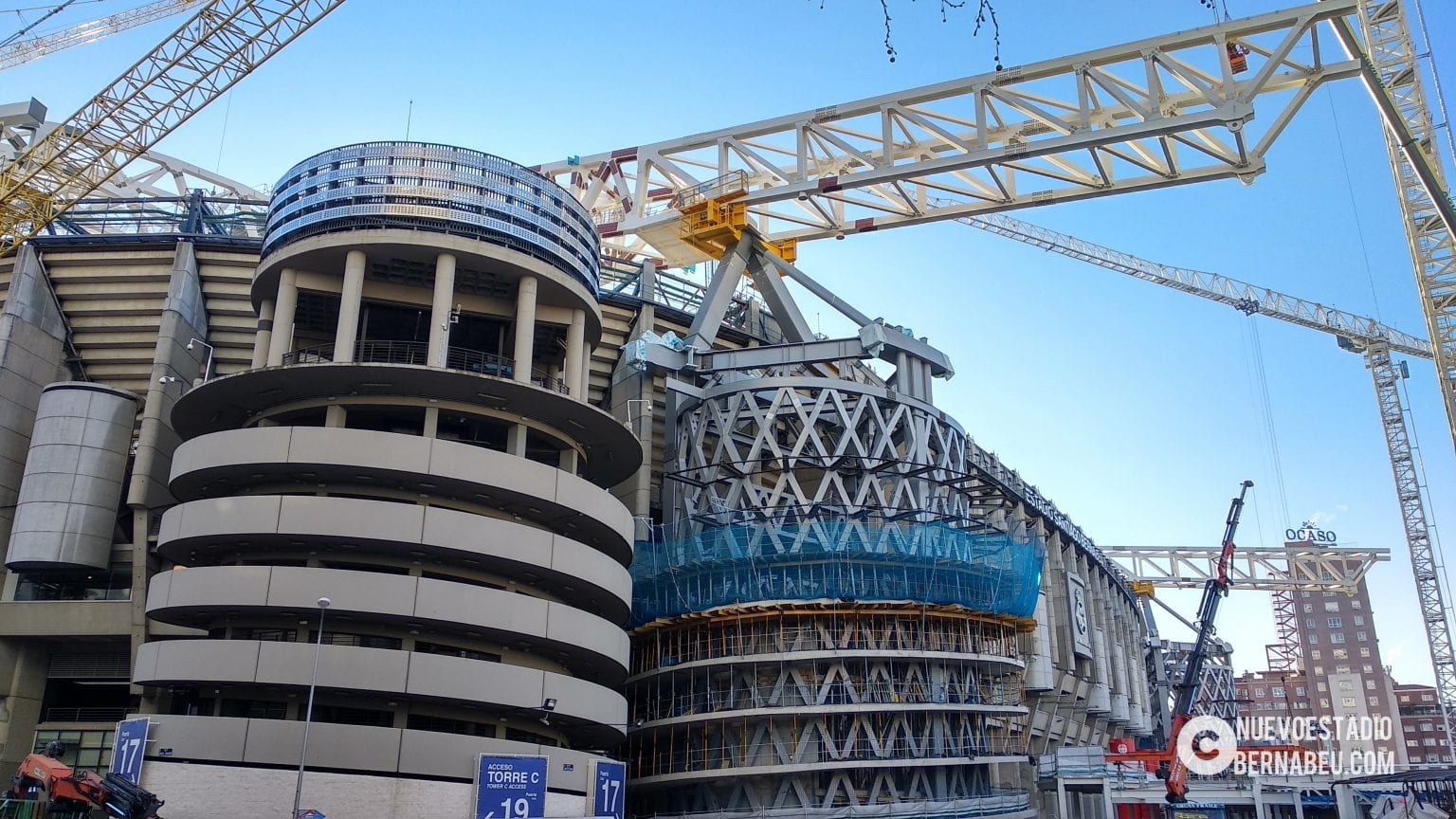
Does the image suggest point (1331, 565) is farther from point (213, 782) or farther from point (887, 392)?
point (213, 782)

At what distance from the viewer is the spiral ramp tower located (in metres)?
46.9

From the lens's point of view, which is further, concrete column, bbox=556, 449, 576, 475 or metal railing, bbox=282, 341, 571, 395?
metal railing, bbox=282, 341, 571, 395

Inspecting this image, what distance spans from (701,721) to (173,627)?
83.8 feet

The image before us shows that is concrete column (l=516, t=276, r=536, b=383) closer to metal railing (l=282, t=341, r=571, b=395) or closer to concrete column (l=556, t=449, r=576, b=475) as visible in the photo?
metal railing (l=282, t=341, r=571, b=395)

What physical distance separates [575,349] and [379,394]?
11.1 metres

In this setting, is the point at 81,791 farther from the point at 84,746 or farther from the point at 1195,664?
the point at 1195,664

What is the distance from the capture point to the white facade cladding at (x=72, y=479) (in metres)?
56.6

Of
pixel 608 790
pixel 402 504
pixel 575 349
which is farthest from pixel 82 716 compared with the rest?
pixel 575 349

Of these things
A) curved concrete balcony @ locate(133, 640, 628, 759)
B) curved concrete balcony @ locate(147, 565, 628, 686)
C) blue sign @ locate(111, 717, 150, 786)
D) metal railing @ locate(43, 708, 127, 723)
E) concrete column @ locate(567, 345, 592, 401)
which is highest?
concrete column @ locate(567, 345, 592, 401)

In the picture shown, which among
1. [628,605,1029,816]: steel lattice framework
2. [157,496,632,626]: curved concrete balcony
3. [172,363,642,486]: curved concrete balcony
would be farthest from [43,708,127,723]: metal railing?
[628,605,1029,816]: steel lattice framework

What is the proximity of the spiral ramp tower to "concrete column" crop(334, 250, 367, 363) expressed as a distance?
13 cm

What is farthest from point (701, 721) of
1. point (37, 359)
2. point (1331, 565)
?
point (1331, 565)

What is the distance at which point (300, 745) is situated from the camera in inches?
1764

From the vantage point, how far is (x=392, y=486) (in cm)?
5212
